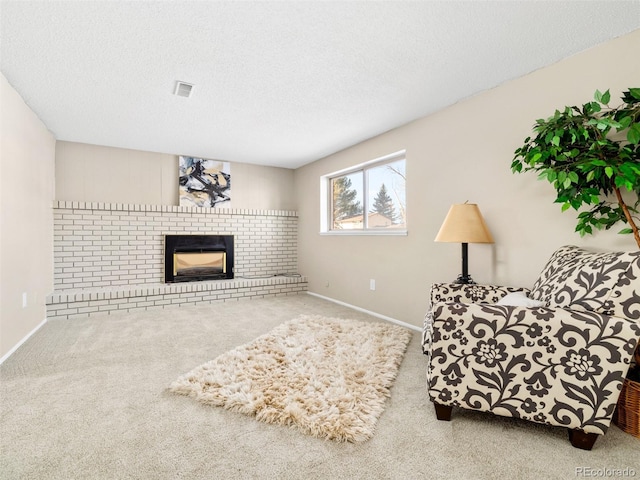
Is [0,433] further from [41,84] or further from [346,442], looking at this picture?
[41,84]

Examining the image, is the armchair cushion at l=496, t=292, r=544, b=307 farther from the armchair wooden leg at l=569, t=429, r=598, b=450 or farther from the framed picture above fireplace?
the framed picture above fireplace

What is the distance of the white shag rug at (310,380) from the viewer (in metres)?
1.63

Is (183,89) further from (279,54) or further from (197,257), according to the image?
(197,257)

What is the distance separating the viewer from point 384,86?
258 centimetres

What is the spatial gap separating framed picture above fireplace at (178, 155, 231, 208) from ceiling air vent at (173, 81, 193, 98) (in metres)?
2.12

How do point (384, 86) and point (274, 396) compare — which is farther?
point (384, 86)

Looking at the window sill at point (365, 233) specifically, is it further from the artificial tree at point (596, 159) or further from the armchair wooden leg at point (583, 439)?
the armchair wooden leg at point (583, 439)

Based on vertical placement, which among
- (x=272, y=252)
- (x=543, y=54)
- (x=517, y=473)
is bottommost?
(x=517, y=473)

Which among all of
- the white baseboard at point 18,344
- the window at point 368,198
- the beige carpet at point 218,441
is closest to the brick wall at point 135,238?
the white baseboard at point 18,344

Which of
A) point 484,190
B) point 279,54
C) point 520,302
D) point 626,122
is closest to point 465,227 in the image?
point 484,190

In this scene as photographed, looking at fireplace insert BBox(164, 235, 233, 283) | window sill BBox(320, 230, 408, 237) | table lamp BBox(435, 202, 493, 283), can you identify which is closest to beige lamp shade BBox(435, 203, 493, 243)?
table lamp BBox(435, 202, 493, 283)

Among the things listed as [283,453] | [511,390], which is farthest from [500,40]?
[283,453]

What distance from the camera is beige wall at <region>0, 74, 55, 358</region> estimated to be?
2.47m

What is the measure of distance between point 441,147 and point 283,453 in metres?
2.74
